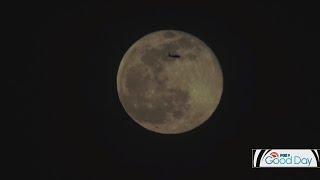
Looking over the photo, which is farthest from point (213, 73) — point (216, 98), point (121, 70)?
point (121, 70)

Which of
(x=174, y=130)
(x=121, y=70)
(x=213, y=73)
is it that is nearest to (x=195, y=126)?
(x=174, y=130)

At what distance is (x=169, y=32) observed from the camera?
8062mm

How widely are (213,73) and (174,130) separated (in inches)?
44.9

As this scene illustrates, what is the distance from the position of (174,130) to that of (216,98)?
878 millimetres

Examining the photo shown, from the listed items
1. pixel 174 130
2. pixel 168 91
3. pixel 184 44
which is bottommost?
pixel 174 130

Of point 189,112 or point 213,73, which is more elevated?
point 213,73

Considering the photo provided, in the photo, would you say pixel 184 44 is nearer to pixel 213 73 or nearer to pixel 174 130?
pixel 213 73

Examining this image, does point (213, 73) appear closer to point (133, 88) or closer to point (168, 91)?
point (168, 91)

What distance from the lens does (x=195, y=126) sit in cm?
814

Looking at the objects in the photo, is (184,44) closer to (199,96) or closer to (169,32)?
(169,32)

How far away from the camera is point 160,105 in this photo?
7.90 m

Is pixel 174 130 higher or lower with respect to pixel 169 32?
lower

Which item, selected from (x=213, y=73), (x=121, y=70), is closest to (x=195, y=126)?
(x=213, y=73)

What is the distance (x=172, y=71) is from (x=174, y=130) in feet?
3.41
